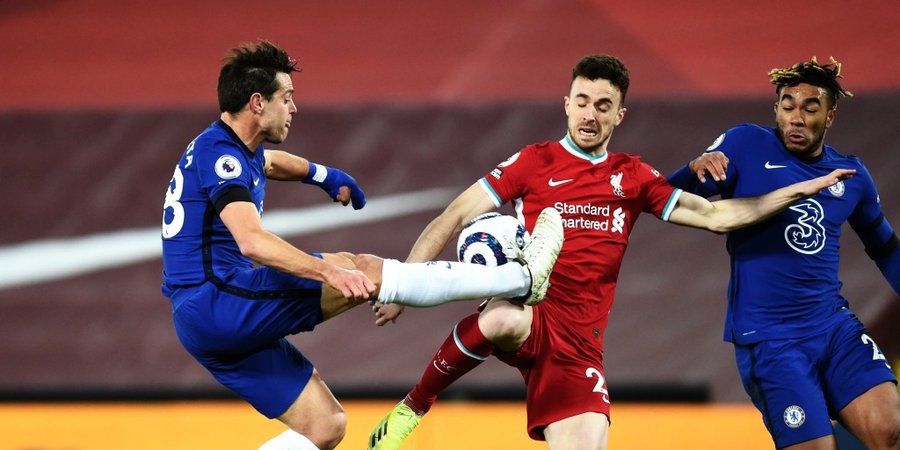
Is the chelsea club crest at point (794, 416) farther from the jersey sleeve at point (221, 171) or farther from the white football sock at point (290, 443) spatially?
the jersey sleeve at point (221, 171)

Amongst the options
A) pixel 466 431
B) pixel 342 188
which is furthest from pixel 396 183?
pixel 342 188

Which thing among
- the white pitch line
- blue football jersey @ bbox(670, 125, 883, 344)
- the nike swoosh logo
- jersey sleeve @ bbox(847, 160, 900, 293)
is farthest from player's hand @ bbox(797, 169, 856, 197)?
the white pitch line

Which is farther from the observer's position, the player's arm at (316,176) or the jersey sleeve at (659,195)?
the player's arm at (316,176)

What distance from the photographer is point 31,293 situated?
23.8 feet

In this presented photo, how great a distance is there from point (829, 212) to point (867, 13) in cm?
330

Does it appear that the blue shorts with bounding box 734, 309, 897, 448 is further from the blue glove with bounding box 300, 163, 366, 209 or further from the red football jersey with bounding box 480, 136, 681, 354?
the blue glove with bounding box 300, 163, 366, 209

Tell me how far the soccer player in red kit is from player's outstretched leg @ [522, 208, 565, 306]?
19 centimetres

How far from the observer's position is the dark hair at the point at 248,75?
12.7 feet

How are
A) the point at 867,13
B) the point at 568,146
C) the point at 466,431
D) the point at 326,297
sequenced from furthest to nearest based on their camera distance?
the point at 867,13
the point at 466,431
the point at 568,146
the point at 326,297

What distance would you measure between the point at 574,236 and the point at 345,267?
1.06m

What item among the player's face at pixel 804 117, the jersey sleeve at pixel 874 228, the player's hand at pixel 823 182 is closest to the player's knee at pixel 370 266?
the player's hand at pixel 823 182

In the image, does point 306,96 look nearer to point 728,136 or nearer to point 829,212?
point 728,136

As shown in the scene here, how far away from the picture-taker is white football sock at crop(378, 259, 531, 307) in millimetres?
3576

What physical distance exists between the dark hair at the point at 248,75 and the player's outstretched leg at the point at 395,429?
1358 millimetres
